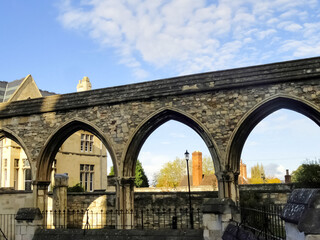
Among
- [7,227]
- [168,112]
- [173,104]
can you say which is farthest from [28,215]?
[7,227]

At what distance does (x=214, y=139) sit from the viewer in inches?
456

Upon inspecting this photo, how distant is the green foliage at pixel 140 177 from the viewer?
3640 cm

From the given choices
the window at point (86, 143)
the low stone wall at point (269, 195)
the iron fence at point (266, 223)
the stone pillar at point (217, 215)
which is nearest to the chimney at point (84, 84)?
the window at point (86, 143)

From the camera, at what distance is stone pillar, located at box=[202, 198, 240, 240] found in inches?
273

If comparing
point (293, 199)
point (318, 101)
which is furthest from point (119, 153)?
point (293, 199)

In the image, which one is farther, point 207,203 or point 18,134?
point 18,134

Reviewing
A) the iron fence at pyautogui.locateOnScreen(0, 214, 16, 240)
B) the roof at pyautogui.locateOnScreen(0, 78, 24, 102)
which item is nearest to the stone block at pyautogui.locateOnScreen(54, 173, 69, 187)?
the iron fence at pyautogui.locateOnScreen(0, 214, 16, 240)

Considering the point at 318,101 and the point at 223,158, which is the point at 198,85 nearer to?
the point at 223,158

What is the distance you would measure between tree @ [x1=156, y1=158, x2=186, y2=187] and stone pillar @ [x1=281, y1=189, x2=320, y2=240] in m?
48.0

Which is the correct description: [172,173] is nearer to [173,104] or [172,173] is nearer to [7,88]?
[7,88]

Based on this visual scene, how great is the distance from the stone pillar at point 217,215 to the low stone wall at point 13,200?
10363 mm

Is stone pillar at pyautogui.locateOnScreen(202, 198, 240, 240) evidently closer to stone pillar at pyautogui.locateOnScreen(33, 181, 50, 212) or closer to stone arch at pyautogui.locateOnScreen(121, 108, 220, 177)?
stone arch at pyautogui.locateOnScreen(121, 108, 220, 177)

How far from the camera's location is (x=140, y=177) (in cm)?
3700

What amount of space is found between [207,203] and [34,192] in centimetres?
866
